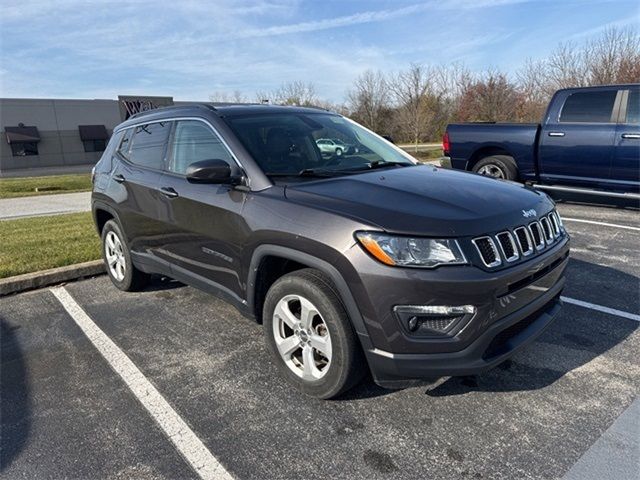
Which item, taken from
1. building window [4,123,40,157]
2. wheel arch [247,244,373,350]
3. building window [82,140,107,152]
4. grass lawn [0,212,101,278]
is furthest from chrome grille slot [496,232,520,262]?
building window [82,140,107,152]

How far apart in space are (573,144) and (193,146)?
681cm

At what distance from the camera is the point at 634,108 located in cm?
738

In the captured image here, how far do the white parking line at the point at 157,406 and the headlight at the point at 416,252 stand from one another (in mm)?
1363

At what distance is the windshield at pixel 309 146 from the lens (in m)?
3.32

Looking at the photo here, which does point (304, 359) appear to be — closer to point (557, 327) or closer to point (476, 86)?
point (557, 327)

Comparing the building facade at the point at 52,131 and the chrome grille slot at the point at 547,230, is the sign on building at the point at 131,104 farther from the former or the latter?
the building facade at the point at 52,131

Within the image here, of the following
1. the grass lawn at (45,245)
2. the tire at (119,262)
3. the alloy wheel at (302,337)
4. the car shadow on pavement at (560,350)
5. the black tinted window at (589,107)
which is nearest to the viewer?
the alloy wheel at (302,337)

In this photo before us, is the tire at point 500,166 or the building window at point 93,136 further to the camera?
the building window at point 93,136

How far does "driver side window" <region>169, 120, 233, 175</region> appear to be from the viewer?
346 centimetres

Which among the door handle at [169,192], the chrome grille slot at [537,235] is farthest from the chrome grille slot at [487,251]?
the door handle at [169,192]

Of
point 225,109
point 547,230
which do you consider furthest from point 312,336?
point 225,109

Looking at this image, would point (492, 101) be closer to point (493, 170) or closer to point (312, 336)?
point (493, 170)

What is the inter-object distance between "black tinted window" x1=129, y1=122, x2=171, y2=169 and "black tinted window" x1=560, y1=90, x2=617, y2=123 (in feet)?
22.8

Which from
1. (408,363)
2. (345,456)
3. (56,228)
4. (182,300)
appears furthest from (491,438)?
(56,228)
